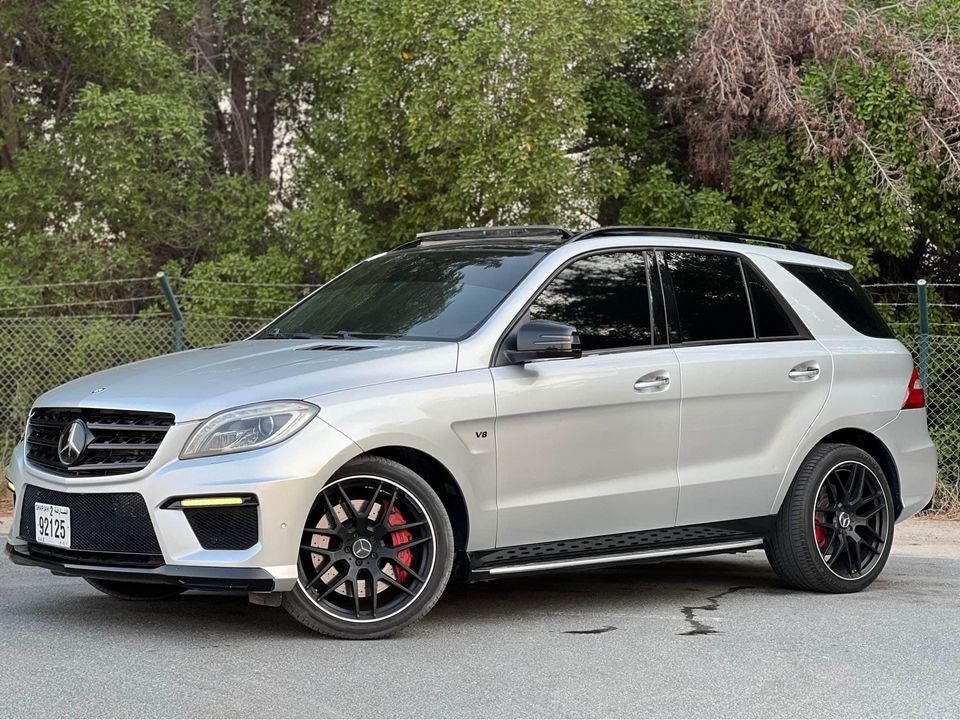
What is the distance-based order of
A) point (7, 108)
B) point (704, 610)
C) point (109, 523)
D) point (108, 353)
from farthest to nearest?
point (7, 108), point (108, 353), point (704, 610), point (109, 523)

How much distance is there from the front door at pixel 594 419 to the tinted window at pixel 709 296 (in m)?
0.20

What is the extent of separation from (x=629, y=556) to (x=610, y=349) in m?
1.05

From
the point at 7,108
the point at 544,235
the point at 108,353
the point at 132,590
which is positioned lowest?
the point at 132,590

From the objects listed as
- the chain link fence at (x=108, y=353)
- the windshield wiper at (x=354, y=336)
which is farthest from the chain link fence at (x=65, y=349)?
the windshield wiper at (x=354, y=336)

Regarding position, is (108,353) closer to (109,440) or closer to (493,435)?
(109,440)

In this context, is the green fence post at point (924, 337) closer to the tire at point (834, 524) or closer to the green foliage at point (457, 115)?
the tire at point (834, 524)

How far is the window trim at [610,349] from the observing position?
22.6ft

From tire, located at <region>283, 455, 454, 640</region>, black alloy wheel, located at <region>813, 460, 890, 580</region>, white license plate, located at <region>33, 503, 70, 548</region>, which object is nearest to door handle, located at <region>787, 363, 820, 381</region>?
black alloy wheel, located at <region>813, 460, 890, 580</region>

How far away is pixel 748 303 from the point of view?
808cm

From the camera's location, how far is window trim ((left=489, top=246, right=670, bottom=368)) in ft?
22.6

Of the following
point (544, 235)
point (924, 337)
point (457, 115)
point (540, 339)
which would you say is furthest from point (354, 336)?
point (457, 115)

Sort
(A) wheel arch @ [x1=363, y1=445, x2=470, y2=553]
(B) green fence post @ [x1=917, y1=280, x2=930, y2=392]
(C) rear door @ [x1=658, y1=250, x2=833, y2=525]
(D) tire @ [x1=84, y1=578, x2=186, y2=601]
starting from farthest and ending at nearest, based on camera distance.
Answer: (B) green fence post @ [x1=917, y1=280, x2=930, y2=392] → (C) rear door @ [x1=658, y1=250, x2=833, y2=525] → (D) tire @ [x1=84, y1=578, x2=186, y2=601] → (A) wheel arch @ [x1=363, y1=445, x2=470, y2=553]

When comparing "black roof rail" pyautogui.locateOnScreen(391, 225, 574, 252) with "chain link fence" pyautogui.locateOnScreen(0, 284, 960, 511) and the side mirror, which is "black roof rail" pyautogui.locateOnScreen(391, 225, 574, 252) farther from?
"chain link fence" pyautogui.locateOnScreen(0, 284, 960, 511)

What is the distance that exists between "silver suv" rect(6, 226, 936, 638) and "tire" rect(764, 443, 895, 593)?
1 centimetres
